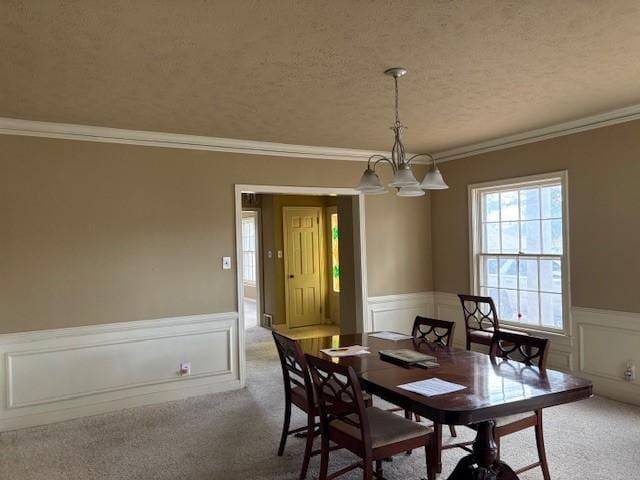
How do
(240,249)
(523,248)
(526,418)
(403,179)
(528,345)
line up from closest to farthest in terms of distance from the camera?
(526,418), (403,179), (528,345), (240,249), (523,248)

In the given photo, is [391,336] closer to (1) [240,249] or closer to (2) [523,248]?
(1) [240,249]

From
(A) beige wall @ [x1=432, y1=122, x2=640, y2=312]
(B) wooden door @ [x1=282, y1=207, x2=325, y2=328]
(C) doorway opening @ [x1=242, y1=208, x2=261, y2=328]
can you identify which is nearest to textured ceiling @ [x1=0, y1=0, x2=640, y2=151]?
(A) beige wall @ [x1=432, y1=122, x2=640, y2=312]

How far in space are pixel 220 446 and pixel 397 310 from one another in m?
3.01

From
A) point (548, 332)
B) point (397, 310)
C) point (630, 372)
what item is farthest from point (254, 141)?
point (630, 372)

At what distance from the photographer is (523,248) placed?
5020mm

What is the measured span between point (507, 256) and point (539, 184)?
33.1 inches

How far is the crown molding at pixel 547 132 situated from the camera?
13.3ft

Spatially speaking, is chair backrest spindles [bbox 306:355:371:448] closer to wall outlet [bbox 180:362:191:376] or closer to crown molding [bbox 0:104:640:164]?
wall outlet [bbox 180:362:191:376]

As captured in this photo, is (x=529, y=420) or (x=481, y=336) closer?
(x=529, y=420)

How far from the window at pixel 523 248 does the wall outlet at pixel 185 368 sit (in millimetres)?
3256

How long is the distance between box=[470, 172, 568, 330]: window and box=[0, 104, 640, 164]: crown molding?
0.44 metres

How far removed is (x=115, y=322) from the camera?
4254 mm

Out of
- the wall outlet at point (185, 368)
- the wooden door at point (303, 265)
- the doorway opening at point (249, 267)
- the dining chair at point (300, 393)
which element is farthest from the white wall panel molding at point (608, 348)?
the doorway opening at point (249, 267)

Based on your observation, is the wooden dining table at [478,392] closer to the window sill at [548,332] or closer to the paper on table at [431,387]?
the paper on table at [431,387]
